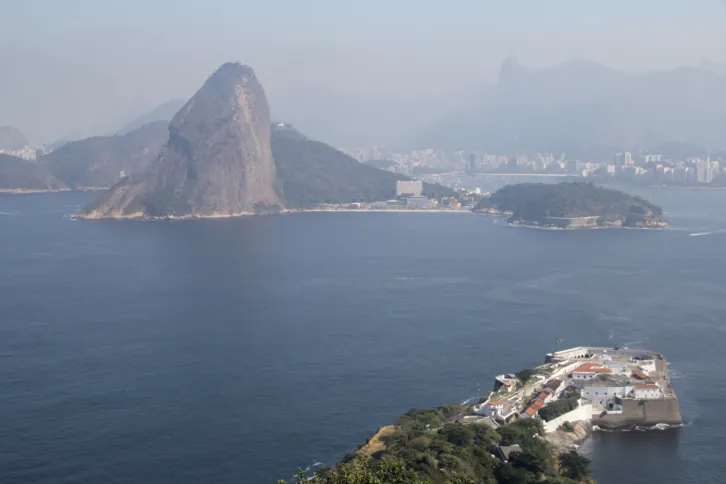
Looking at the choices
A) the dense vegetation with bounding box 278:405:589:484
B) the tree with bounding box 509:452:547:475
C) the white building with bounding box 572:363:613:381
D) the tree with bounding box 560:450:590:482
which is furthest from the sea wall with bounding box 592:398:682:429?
the tree with bounding box 509:452:547:475

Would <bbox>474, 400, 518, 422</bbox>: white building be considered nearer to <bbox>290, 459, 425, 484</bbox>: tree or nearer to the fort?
the fort

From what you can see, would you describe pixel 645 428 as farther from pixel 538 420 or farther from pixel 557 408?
pixel 538 420

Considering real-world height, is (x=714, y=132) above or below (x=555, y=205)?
above

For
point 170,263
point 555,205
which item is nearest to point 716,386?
point 170,263

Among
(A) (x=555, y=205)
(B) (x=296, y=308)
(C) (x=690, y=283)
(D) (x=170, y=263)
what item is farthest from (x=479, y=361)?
(A) (x=555, y=205)

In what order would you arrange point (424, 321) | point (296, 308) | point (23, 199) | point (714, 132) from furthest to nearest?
point (714, 132) < point (23, 199) < point (296, 308) < point (424, 321)

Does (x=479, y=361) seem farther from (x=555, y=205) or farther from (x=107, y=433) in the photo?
(x=555, y=205)

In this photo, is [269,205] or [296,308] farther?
[269,205]

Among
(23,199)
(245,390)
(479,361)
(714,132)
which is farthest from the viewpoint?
(714,132)
